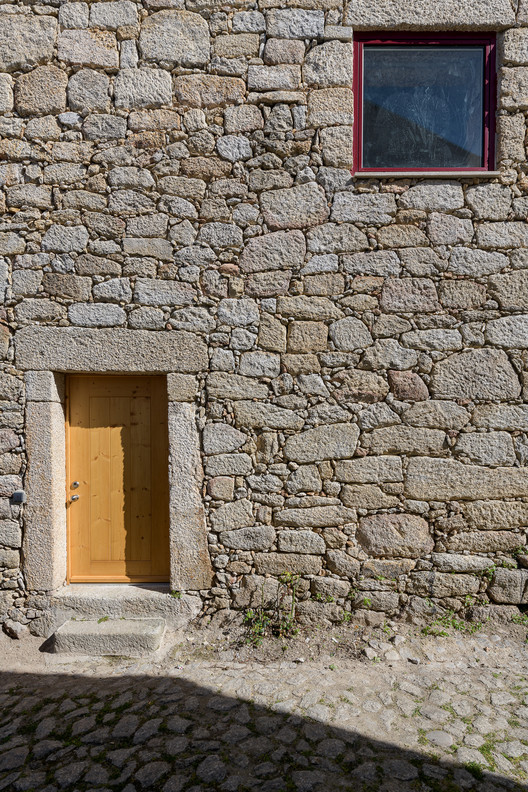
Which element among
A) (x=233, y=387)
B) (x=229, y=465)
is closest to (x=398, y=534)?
(x=229, y=465)

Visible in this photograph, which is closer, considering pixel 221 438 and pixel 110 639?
pixel 110 639

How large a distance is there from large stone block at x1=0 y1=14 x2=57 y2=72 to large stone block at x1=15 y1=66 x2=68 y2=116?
9 centimetres

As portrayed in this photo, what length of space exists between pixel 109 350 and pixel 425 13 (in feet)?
9.89

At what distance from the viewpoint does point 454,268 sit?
10.8 feet

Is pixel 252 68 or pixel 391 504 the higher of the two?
pixel 252 68

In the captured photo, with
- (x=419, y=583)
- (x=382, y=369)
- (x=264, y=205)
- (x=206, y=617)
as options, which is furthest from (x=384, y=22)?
(x=206, y=617)

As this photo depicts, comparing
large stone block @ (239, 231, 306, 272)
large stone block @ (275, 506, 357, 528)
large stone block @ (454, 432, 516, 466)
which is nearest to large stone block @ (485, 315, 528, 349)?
large stone block @ (454, 432, 516, 466)

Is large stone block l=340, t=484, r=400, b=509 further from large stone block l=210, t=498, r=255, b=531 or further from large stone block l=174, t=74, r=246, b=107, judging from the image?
large stone block l=174, t=74, r=246, b=107

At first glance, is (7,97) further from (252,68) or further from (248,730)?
(248,730)

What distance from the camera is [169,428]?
10.8ft

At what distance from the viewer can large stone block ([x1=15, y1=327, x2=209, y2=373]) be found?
328 centimetres

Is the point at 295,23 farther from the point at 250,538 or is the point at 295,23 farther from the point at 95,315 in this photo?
the point at 250,538

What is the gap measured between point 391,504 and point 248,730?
155 centimetres

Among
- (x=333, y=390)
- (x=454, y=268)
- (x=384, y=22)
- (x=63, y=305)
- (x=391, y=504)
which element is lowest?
(x=391, y=504)
